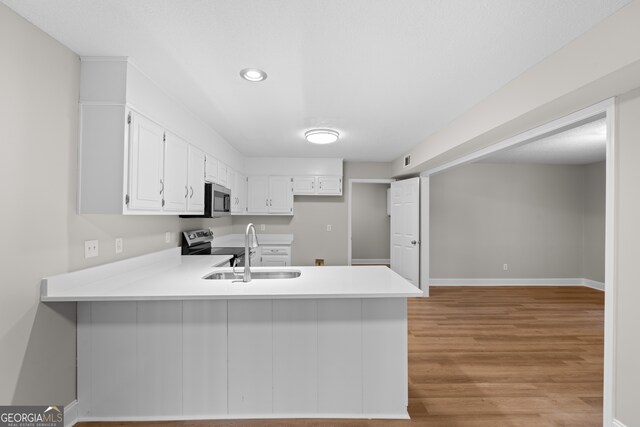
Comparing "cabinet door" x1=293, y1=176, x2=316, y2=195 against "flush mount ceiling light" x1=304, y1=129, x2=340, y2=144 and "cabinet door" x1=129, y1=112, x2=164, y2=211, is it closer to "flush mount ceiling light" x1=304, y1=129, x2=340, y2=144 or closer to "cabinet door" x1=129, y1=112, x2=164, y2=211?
"flush mount ceiling light" x1=304, y1=129, x2=340, y2=144

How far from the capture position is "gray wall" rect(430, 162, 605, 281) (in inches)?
229

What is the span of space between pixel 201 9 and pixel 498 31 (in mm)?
1556

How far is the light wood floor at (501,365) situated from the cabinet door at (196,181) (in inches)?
69.8

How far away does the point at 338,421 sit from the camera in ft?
6.43

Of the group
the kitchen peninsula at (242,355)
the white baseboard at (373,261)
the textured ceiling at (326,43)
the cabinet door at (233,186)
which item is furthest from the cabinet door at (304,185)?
the white baseboard at (373,261)

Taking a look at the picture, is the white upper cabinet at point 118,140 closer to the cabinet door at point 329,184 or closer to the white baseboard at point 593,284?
the cabinet door at point 329,184

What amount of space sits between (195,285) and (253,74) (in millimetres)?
1532

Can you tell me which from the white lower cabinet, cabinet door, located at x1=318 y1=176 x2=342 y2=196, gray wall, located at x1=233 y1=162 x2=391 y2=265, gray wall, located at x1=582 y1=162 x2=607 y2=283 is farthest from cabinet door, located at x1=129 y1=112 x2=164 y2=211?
gray wall, located at x1=582 y1=162 x2=607 y2=283

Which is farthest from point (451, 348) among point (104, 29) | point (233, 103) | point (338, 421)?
point (104, 29)

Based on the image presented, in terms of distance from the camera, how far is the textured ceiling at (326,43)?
1451mm

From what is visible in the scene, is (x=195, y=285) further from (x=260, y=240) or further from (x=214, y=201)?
(x=260, y=240)

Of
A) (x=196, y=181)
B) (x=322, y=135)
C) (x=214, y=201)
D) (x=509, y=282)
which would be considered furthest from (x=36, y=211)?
(x=509, y=282)

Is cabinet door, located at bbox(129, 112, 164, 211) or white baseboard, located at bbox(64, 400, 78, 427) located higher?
cabinet door, located at bbox(129, 112, 164, 211)

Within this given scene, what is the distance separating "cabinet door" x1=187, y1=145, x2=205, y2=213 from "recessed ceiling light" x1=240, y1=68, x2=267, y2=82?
1060 millimetres
